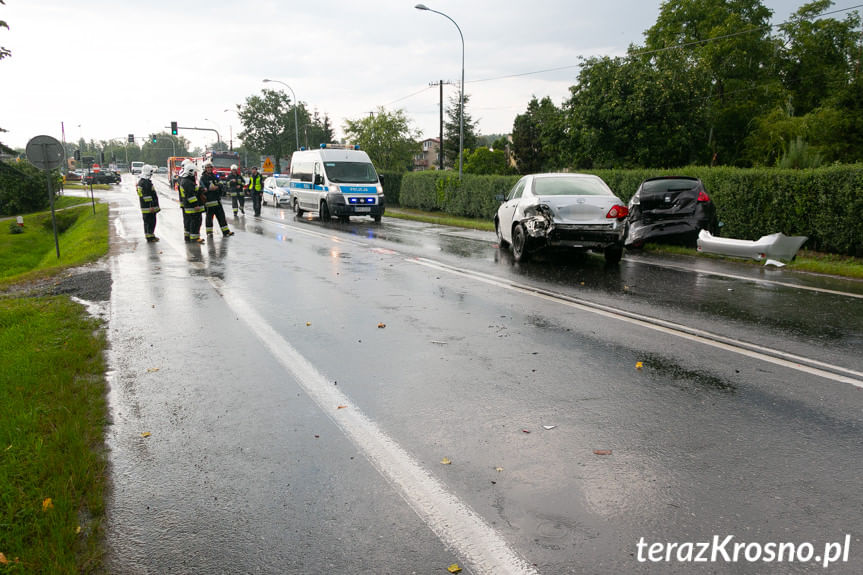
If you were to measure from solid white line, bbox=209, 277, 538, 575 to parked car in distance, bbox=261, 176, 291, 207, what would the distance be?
29.6m

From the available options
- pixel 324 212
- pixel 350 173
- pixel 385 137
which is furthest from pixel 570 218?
pixel 385 137

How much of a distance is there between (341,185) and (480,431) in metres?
20.1

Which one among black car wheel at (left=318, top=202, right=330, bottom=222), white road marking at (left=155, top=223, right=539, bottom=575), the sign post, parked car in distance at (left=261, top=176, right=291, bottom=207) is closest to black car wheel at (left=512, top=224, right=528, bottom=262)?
white road marking at (left=155, top=223, right=539, bottom=575)

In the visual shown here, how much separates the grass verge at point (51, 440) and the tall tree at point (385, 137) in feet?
230

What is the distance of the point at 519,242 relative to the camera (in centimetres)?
1226

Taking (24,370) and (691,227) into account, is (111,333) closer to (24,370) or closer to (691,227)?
(24,370)

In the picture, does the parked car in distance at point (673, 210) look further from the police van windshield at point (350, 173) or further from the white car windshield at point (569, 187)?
the police van windshield at point (350, 173)

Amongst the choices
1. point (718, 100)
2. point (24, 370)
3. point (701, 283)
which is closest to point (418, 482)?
point (24, 370)

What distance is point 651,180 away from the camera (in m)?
14.5

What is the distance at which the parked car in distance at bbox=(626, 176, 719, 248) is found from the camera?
13.9 metres

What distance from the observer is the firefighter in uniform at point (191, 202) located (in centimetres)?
1566

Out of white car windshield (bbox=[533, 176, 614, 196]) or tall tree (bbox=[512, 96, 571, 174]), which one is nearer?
white car windshield (bbox=[533, 176, 614, 196])

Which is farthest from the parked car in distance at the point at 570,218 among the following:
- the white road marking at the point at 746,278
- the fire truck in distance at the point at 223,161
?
the fire truck in distance at the point at 223,161

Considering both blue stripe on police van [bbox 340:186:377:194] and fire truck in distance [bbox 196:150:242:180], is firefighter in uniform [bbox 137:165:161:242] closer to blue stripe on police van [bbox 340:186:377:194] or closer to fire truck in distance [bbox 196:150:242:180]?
blue stripe on police van [bbox 340:186:377:194]
